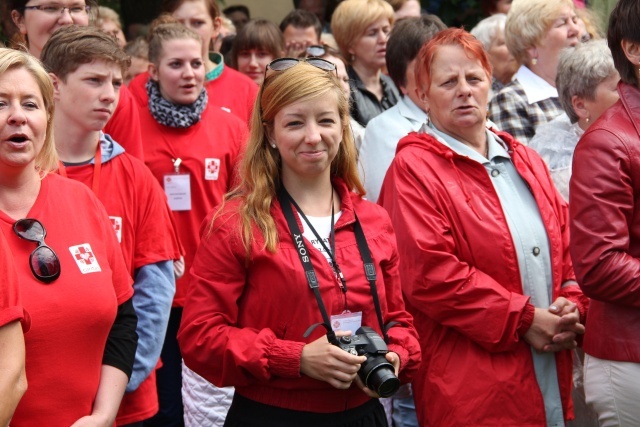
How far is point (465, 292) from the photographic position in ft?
12.6

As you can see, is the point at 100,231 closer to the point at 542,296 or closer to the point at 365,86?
the point at 542,296

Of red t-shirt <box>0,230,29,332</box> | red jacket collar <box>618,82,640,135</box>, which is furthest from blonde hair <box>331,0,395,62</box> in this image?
red t-shirt <box>0,230,29,332</box>

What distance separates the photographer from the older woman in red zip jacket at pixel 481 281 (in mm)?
3854

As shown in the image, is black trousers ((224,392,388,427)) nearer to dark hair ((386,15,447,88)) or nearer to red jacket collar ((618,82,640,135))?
red jacket collar ((618,82,640,135))

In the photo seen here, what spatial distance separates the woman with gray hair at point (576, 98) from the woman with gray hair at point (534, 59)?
58 cm

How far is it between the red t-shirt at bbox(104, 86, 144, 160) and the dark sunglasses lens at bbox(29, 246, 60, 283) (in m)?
1.65

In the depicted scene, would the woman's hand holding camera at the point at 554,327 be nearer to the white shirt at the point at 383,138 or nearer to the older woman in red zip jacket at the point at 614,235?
the older woman in red zip jacket at the point at 614,235

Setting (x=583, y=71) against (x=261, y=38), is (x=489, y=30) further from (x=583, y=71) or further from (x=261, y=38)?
(x=583, y=71)

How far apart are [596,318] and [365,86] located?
116 inches

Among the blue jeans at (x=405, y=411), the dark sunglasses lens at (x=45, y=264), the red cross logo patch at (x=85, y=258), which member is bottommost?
the blue jeans at (x=405, y=411)

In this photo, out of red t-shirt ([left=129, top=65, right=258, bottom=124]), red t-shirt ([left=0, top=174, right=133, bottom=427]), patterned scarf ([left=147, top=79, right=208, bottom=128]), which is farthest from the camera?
red t-shirt ([left=129, top=65, right=258, bottom=124])

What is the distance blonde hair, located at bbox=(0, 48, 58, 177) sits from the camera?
306 cm

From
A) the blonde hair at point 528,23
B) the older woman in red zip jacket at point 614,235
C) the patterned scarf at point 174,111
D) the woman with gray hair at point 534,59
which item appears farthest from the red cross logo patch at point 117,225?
the blonde hair at point 528,23

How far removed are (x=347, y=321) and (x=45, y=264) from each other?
0.96 meters
